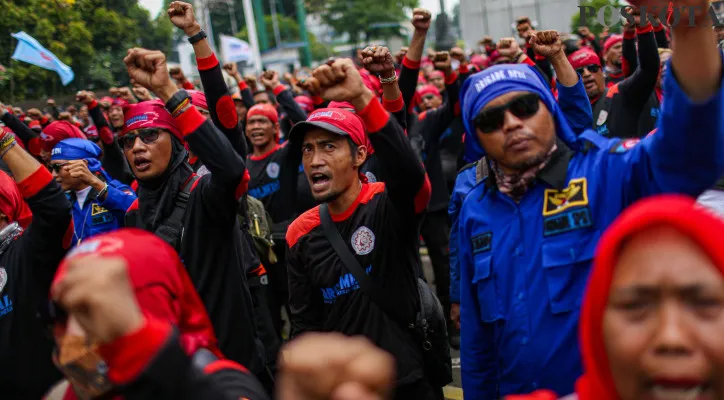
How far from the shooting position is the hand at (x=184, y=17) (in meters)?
3.76

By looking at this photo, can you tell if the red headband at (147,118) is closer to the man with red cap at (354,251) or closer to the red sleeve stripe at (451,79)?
the man with red cap at (354,251)

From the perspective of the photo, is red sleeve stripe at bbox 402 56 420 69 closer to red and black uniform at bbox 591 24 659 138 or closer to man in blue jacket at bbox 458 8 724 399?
red and black uniform at bbox 591 24 659 138

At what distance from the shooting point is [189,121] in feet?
10.4

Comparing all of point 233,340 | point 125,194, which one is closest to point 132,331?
point 233,340

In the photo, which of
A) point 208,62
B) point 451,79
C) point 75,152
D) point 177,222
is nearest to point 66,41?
point 75,152

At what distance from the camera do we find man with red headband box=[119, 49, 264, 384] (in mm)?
3217

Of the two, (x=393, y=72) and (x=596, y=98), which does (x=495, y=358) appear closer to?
(x=393, y=72)

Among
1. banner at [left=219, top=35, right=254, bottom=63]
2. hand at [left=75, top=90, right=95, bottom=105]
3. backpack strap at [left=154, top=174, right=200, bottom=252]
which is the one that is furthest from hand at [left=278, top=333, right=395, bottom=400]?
banner at [left=219, top=35, right=254, bottom=63]

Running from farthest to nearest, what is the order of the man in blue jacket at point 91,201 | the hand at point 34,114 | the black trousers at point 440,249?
the hand at point 34,114 < the black trousers at point 440,249 < the man in blue jacket at point 91,201

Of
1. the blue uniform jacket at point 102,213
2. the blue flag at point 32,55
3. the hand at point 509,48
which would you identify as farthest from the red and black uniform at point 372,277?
the blue flag at point 32,55

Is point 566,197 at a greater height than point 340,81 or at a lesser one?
lesser

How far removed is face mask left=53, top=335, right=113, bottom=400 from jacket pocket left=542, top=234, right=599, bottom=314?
1532mm

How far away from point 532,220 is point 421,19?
2351 millimetres

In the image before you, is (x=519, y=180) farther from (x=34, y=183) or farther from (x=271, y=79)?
(x=271, y=79)
